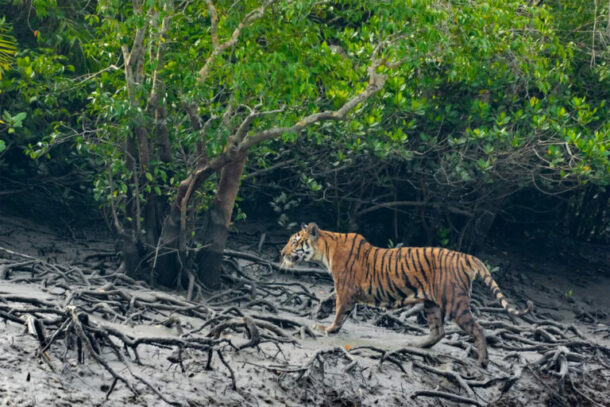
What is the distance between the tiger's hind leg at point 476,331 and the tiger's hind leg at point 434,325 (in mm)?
253

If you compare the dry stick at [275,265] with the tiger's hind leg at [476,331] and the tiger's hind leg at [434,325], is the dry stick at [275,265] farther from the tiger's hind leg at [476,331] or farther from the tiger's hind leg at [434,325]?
the tiger's hind leg at [476,331]

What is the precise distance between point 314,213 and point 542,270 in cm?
404

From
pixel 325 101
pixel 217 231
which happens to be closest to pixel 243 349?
pixel 217 231

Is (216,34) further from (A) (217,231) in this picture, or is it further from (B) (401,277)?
(B) (401,277)

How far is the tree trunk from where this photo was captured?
10078mm

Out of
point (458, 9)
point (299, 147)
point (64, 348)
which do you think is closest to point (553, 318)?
point (299, 147)

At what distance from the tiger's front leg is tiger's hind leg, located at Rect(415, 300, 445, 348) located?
775mm

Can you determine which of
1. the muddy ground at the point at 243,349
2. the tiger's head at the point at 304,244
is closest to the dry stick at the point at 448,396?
the muddy ground at the point at 243,349

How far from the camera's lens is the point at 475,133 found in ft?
34.7

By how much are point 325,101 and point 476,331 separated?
4247 mm

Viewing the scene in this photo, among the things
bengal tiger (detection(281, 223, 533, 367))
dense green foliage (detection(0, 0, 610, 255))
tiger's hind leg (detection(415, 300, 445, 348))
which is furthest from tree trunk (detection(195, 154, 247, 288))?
tiger's hind leg (detection(415, 300, 445, 348))

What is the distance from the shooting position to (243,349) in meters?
7.02

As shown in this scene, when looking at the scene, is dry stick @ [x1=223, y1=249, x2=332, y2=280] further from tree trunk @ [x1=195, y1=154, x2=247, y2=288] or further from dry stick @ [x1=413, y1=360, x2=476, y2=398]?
dry stick @ [x1=413, y1=360, x2=476, y2=398]

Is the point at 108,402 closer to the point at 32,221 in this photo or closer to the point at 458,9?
the point at 458,9
